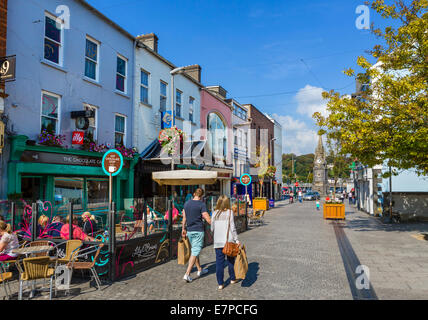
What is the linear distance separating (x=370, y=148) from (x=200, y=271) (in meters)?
9.34

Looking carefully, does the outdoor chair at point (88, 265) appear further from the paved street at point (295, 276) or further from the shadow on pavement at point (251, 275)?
the shadow on pavement at point (251, 275)

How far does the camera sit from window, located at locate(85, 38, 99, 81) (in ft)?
45.9

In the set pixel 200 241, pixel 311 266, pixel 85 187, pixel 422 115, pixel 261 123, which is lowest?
pixel 311 266

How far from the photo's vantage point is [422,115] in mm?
11867

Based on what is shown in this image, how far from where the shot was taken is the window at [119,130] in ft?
50.8

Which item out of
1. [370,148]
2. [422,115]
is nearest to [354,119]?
[370,148]

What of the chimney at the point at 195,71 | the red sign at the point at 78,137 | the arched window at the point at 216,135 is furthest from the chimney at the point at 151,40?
the red sign at the point at 78,137

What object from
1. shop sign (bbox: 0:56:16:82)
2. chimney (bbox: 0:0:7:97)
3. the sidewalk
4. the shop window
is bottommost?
the sidewalk

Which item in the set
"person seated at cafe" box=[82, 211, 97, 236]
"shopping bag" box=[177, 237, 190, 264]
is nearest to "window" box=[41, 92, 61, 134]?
"person seated at cafe" box=[82, 211, 97, 236]

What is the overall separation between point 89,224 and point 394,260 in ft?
26.1

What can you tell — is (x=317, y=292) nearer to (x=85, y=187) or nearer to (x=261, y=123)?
(x=85, y=187)

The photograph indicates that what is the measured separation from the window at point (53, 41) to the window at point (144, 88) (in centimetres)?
527

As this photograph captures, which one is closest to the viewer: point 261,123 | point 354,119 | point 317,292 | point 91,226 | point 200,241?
point 317,292

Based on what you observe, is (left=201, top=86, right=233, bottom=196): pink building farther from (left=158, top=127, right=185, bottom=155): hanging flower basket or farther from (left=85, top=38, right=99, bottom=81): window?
(left=85, top=38, right=99, bottom=81): window
